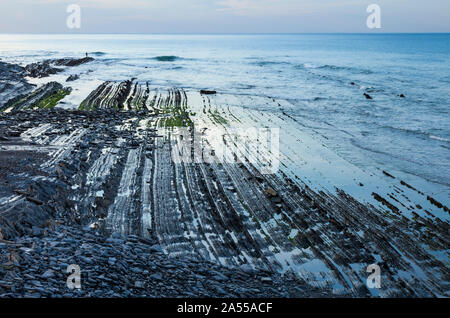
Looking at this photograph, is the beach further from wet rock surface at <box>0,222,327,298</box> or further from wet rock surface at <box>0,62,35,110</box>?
wet rock surface at <box>0,62,35,110</box>

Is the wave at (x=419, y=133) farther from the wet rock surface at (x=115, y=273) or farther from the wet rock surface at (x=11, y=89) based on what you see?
the wet rock surface at (x=11, y=89)

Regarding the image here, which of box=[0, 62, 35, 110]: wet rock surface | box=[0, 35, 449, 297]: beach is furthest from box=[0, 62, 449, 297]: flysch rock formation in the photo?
box=[0, 62, 35, 110]: wet rock surface

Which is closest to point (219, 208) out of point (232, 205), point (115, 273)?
point (232, 205)

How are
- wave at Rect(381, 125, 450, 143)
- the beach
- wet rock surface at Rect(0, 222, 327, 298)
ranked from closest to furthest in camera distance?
wet rock surface at Rect(0, 222, 327, 298), the beach, wave at Rect(381, 125, 450, 143)

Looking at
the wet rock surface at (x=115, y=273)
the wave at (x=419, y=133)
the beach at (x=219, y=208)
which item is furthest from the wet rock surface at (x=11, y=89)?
the wave at (x=419, y=133)

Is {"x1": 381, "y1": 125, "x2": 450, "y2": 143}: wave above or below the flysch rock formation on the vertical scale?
above

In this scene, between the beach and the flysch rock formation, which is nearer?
the beach

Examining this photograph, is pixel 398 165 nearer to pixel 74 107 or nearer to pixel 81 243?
pixel 81 243

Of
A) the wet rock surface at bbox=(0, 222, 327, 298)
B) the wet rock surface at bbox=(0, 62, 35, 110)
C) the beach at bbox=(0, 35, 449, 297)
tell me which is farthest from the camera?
the wet rock surface at bbox=(0, 62, 35, 110)

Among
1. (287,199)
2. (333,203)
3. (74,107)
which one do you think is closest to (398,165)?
(333,203)
